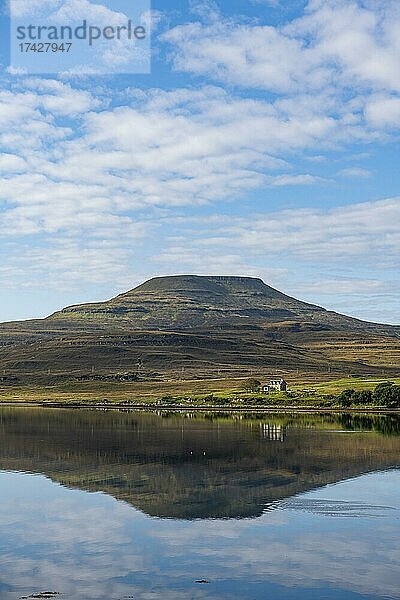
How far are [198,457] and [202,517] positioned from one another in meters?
23.2

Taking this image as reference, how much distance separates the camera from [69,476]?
2168 inches

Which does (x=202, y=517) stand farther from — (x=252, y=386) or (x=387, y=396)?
(x=252, y=386)

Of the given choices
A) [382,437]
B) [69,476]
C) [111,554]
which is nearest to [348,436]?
[382,437]

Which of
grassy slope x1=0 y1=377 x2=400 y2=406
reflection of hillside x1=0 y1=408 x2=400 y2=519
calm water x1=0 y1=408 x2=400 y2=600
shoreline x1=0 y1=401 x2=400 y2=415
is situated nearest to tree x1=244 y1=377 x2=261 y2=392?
grassy slope x1=0 y1=377 x2=400 y2=406

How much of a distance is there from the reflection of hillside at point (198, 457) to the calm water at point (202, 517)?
14cm

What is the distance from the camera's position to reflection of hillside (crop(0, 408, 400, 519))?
4619 cm

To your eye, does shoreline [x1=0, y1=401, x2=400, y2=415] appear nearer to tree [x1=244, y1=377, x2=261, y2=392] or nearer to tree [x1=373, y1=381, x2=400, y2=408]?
tree [x1=373, y1=381, x2=400, y2=408]

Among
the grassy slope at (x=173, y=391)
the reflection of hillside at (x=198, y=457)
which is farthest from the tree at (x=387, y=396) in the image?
the reflection of hillside at (x=198, y=457)

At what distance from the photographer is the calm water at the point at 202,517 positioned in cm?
2825

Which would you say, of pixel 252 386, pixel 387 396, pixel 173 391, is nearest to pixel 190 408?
pixel 173 391

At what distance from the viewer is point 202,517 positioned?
4003 cm

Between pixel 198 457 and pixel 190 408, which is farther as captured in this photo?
pixel 190 408

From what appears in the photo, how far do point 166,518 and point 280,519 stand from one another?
6049 millimetres

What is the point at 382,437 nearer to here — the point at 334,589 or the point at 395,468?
the point at 395,468
